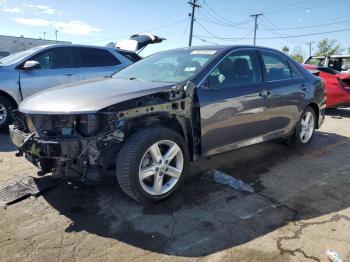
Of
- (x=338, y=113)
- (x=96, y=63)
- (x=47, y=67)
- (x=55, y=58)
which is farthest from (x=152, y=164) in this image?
(x=338, y=113)

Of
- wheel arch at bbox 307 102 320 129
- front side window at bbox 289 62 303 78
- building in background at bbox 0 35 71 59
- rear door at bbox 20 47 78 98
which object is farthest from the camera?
building in background at bbox 0 35 71 59

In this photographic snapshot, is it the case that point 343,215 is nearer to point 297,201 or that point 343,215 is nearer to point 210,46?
point 297,201

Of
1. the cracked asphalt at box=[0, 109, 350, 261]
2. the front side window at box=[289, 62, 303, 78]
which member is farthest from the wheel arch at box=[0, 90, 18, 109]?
the front side window at box=[289, 62, 303, 78]

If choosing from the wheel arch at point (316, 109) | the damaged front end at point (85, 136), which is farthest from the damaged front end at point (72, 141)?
the wheel arch at point (316, 109)

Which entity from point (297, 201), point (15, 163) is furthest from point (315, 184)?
point (15, 163)

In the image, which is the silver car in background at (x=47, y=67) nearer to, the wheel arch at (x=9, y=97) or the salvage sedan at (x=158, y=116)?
the wheel arch at (x=9, y=97)

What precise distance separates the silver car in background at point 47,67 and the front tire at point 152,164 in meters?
3.19

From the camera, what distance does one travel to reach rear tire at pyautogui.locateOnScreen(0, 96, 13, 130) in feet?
20.8

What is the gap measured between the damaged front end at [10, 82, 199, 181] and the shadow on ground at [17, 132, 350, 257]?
0.28 metres

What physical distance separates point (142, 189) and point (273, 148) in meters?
3.11

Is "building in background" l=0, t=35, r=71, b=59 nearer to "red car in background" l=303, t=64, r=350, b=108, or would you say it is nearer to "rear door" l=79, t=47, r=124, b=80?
"rear door" l=79, t=47, r=124, b=80

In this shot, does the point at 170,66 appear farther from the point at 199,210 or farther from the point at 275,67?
the point at 199,210

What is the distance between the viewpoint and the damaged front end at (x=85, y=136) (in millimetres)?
3057

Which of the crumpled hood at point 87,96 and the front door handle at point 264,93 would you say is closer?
the crumpled hood at point 87,96
